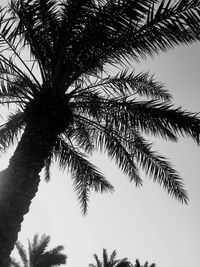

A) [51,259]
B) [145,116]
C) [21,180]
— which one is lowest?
[21,180]

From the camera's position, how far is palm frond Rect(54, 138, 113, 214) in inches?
340

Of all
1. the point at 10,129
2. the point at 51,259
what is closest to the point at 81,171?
the point at 10,129

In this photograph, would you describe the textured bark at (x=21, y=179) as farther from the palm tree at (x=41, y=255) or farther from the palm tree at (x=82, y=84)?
the palm tree at (x=41, y=255)

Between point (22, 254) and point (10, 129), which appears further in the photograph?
point (22, 254)

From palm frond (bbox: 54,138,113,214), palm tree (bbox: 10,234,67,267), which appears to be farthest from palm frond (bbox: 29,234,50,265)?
palm frond (bbox: 54,138,113,214)

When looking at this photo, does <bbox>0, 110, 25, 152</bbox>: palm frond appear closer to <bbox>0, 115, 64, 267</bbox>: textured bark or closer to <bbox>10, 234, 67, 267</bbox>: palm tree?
<bbox>0, 115, 64, 267</bbox>: textured bark

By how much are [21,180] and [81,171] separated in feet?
12.4

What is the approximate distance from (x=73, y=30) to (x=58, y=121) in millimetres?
2109

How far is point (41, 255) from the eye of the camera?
1898 centimetres

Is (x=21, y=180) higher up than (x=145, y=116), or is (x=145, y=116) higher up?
(x=145, y=116)

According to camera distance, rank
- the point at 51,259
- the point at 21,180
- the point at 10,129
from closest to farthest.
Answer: the point at 21,180, the point at 10,129, the point at 51,259

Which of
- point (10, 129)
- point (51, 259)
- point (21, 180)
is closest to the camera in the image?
point (21, 180)

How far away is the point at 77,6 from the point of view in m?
6.64

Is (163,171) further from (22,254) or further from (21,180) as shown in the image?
(22,254)
